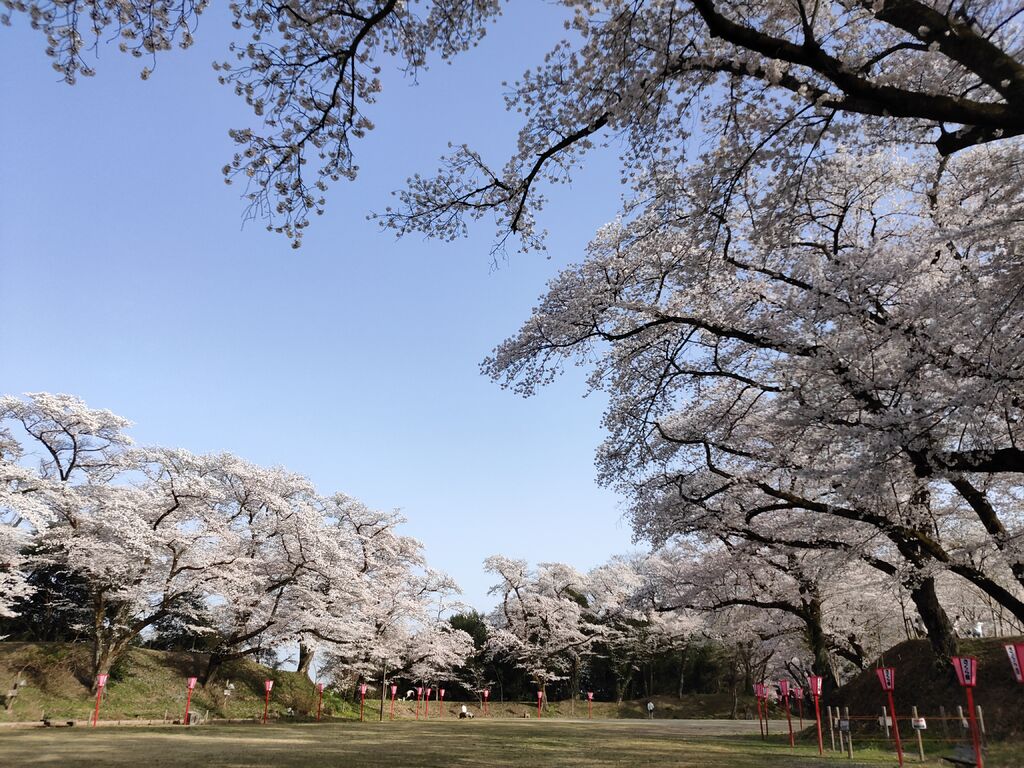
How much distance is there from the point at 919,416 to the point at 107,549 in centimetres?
2201

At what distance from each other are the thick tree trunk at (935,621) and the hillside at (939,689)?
1.74 feet

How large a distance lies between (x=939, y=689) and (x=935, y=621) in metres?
2.73

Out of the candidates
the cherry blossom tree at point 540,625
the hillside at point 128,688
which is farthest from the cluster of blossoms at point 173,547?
the cherry blossom tree at point 540,625

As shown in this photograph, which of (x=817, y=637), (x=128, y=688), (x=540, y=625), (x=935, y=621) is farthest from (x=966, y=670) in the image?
(x=540, y=625)

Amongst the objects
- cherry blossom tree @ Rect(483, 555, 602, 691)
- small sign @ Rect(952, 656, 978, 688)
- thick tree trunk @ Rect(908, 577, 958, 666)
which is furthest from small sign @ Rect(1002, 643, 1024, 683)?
cherry blossom tree @ Rect(483, 555, 602, 691)

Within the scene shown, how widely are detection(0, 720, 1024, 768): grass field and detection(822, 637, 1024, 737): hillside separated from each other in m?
2.12

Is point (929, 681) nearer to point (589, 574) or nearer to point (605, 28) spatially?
point (605, 28)

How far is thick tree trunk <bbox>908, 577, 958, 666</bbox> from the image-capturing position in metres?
14.0

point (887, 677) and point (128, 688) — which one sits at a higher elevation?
point (887, 677)

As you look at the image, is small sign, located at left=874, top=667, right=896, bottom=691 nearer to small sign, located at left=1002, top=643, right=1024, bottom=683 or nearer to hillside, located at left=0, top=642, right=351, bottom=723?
small sign, located at left=1002, top=643, right=1024, bottom=683

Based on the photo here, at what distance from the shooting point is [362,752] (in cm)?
1249

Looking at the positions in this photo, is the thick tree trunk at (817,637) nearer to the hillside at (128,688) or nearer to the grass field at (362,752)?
the grass field at (362,752)

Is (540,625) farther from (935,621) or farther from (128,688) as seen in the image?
(935,621)

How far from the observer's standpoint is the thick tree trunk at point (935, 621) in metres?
14.0
